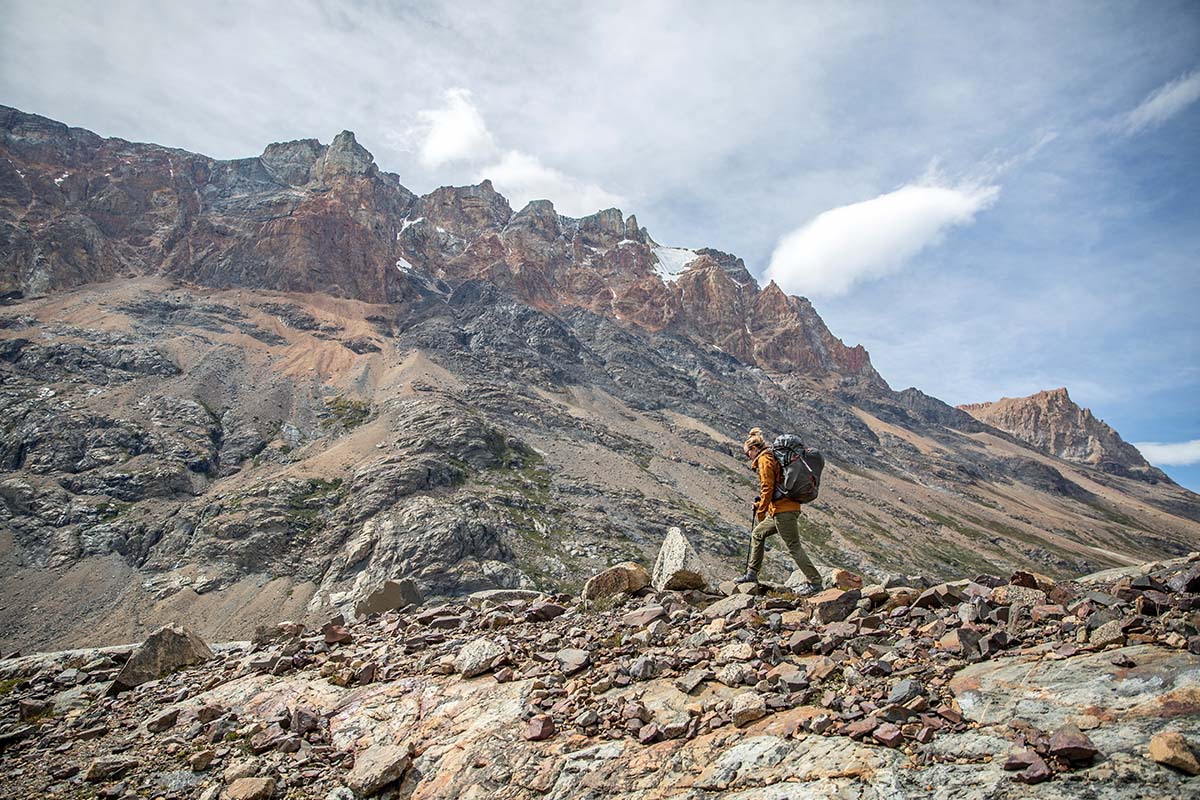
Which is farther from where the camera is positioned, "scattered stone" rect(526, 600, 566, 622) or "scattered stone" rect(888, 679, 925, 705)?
"scattered stone" rect(526, 600, 566, 622)

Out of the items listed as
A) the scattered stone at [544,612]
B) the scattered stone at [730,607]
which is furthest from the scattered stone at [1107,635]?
the scattered stone at [544,612]

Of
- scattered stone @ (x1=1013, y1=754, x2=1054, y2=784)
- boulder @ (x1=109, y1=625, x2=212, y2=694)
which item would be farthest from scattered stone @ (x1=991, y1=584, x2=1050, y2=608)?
boulder @ (x1=109, y1=625, x2=212, y2=694)

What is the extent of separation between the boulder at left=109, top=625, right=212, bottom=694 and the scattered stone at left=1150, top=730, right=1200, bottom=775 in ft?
63.1

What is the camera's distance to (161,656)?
623 inches

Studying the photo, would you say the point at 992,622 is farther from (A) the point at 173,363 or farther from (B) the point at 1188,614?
(A) the point at 173,363

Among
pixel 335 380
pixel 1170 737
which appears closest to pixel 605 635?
pixel 1170 737

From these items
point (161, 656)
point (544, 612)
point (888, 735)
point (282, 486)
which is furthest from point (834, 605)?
point (282, 486)

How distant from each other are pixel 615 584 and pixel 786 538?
4.27 metres

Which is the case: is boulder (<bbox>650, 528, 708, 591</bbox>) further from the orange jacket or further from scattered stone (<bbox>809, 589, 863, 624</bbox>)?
scattered stone (<bbox>809, 589, 863, 624</bbox>)

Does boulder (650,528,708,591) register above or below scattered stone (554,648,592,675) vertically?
above

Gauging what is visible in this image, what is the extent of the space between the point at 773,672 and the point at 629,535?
12473 centimetres

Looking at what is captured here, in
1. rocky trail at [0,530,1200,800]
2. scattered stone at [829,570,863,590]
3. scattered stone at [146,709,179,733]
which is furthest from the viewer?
scattered stone at [829,570,863,590]

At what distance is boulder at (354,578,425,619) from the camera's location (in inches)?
758

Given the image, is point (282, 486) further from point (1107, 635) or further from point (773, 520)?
point (1107, 635)
